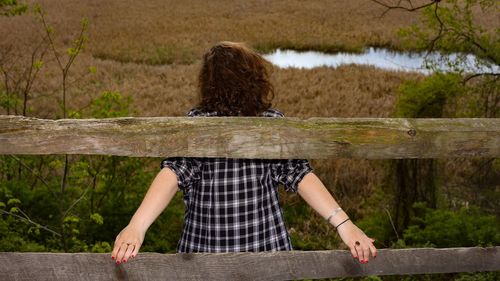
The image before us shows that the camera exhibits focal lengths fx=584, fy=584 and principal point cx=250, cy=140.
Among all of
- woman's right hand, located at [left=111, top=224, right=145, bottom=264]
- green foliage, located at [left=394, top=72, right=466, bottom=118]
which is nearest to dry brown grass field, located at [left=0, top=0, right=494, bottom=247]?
green foliage, located at [left=394, top=72, right=466, bottom=118]

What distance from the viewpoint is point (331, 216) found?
2.36 m

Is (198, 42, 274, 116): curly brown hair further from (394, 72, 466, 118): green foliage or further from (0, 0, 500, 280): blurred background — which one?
(394, 72, 466, 118): green foliage

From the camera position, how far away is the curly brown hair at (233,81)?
257 centimetres

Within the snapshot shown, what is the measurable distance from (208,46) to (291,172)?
74.4 ft

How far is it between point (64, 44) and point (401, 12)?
19.4m

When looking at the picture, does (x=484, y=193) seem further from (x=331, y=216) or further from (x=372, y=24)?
(x=372, y=24)

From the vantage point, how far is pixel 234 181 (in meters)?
2.59

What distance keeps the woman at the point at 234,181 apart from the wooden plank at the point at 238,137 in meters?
0.17

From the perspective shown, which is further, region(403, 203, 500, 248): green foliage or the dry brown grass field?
the dry brown grass field

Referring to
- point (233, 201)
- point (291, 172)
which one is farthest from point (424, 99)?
point (233, 201)

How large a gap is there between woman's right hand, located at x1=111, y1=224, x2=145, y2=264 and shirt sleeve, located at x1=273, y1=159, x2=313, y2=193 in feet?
2.24

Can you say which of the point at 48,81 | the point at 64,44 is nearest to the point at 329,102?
the point at 48,81

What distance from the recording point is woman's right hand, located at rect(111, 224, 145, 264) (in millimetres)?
2232

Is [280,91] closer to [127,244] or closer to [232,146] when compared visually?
[232,146]
